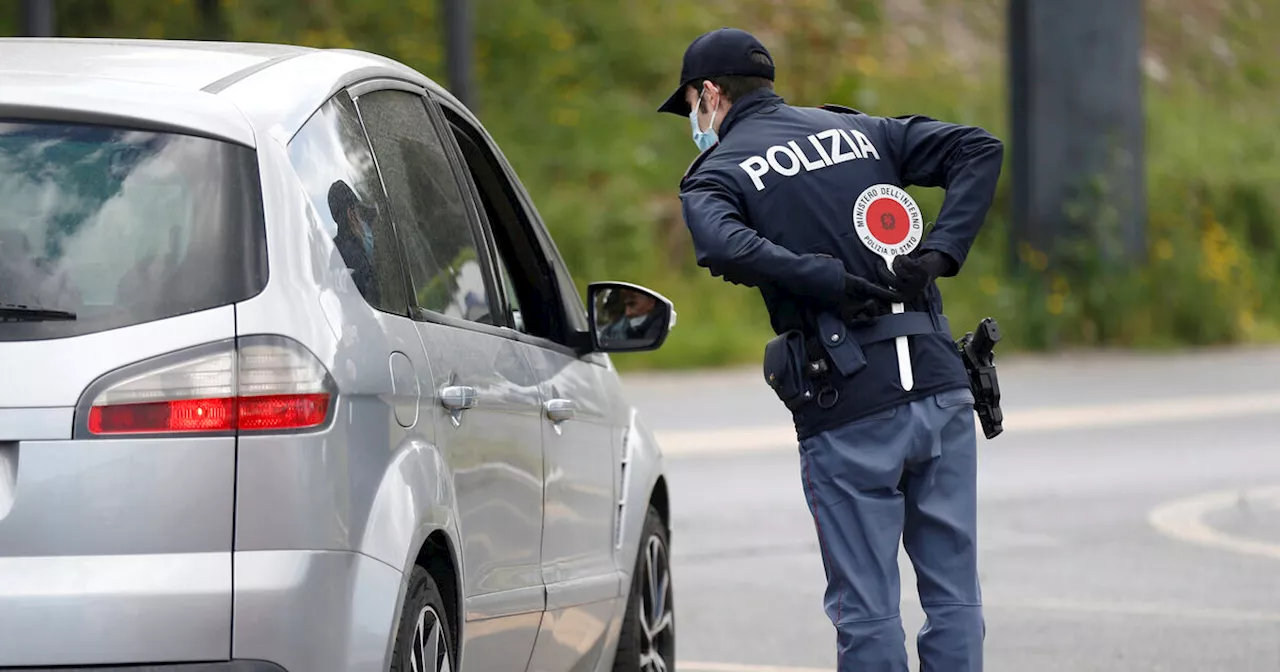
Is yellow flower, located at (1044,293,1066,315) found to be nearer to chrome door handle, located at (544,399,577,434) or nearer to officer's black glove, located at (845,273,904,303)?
officer's black glove, located at (845,273,904,303)

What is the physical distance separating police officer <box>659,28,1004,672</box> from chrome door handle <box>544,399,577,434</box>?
0.47 m

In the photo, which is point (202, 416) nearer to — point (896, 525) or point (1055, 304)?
point (896, 525)

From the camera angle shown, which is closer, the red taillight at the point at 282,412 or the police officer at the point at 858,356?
the red taillight at the point at 282,412

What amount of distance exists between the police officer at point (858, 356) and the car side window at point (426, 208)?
2.08ft

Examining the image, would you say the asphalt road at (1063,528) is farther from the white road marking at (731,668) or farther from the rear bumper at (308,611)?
the rear bumper at (308,611)

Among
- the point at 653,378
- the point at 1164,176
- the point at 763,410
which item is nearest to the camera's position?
the point at 763,410

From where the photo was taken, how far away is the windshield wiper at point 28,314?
3607 millimetres

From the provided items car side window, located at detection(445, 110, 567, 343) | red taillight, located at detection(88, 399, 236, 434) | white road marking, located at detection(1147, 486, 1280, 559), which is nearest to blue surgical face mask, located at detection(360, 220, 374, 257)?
red taillight, located at detection(88, 399, 236, 434)

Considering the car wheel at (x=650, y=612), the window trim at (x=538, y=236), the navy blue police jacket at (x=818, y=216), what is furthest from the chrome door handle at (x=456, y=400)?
the car wheel at (x=650, y=612)

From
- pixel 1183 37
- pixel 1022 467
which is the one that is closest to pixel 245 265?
pixel 1022 467

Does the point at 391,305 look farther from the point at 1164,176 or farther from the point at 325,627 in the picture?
the point at 1164,176

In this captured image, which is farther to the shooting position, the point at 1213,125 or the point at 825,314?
the point at 1213,125

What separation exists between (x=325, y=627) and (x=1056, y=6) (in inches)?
672

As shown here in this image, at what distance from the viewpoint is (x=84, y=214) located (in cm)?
370
